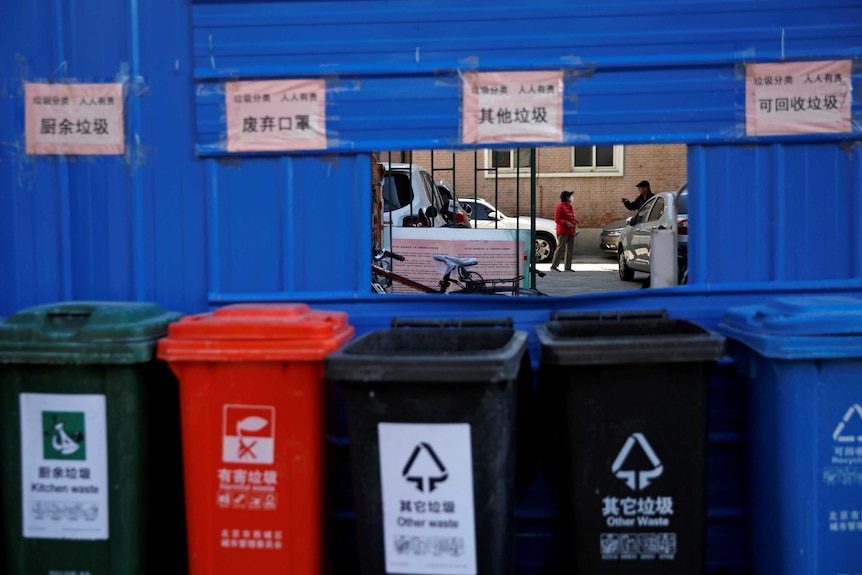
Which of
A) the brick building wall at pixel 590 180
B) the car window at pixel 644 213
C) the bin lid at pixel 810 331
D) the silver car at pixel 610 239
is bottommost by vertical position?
the bin lid at pixel 810 331

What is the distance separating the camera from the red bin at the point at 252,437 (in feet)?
10.6

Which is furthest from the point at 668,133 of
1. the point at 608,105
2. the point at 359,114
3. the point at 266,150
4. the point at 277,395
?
the point at 277,395

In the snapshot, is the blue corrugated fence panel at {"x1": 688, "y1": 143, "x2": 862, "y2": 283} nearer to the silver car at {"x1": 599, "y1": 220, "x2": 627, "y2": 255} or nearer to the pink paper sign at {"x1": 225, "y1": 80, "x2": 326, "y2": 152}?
the pink paper sign at {"x1": 225, "y1": 80, "x2": 326, "y2": 152}

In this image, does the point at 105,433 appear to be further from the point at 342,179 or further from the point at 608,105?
the point at 608,105

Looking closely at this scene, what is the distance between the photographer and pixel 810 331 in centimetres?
309

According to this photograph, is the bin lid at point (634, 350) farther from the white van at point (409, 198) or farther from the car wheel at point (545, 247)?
the car wheel at point (545, 247)

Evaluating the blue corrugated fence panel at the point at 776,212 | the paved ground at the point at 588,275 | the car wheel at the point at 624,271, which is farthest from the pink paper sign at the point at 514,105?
the car wheel at the point at 624,271

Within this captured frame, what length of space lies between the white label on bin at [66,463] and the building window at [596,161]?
2097 cm

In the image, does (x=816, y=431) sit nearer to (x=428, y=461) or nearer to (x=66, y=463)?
(x=428, y=461)

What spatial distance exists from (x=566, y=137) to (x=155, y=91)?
1915 mm

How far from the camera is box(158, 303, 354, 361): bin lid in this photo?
126 inches

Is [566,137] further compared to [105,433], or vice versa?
[566,137]

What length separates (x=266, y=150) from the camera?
13.1 ft

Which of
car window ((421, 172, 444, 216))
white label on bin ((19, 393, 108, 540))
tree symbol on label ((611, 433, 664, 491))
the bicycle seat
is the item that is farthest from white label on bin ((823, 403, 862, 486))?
car window ((421, 172, 444, 216))
